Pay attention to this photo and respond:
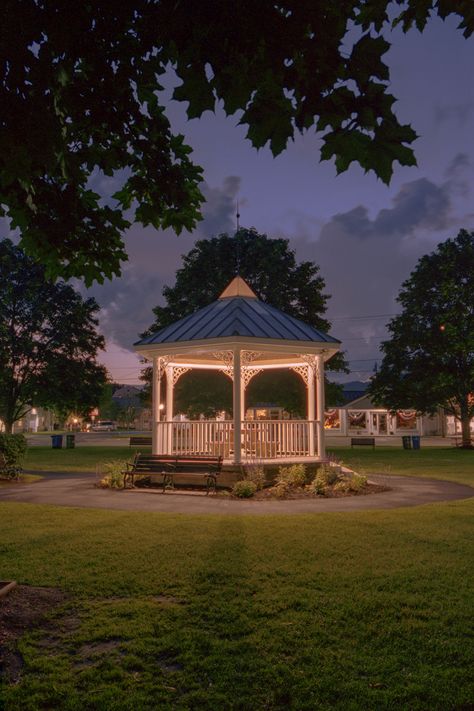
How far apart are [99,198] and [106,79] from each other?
210 centimetres

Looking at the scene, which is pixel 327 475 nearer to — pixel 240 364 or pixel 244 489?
pixel 244 489

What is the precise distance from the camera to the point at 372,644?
15.4 ft

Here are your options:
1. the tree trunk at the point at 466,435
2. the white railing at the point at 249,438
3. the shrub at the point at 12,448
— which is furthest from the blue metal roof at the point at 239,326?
the tree trunk at the point at 466,435

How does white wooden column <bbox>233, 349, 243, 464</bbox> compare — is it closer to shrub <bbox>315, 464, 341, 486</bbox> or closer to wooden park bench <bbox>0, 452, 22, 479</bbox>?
shrub <bbox>315, 464, 341, 486</bbox>

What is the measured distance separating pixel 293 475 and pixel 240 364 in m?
3.30

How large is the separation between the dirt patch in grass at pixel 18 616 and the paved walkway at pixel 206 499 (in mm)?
5429

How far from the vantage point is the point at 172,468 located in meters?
15.3

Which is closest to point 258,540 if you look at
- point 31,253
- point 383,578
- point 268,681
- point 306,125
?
point 383,578

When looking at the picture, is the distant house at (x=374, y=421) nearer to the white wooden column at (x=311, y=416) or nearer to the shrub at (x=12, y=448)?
the white wooden column at (x=311, y=416)

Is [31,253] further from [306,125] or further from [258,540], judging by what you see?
[258,540]

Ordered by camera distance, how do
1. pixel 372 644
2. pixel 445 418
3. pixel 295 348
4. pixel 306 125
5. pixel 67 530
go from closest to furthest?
pixel 306 125, pixel 372 644, pixel 67 530, pixel 295 348, pixel 445 418

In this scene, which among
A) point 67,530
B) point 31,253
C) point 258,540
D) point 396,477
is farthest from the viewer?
point 396,477


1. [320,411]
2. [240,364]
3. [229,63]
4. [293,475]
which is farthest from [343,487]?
[229,63]

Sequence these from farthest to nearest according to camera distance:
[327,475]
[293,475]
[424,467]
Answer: [424,467]
[327,475]
[293,475]
